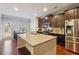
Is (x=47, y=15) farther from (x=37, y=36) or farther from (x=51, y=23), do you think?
(x=37, y=36)

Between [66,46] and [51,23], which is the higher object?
[51,23]

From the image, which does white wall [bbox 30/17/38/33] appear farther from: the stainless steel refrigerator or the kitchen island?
the stainless steel refrigerator

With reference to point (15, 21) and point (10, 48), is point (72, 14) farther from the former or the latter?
point (10, 48)

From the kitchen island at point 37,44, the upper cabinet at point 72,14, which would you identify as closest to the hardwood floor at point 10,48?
the kitchen island at point 37,44

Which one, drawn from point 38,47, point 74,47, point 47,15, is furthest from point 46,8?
point 74,47

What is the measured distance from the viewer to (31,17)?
248cm

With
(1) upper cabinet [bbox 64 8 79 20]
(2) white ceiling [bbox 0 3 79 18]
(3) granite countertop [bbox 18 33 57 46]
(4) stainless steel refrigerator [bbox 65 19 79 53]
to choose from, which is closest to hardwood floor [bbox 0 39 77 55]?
(3) granite countertop [bbox 18 33 57 46]

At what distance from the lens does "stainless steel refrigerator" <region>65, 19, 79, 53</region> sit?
112 inches

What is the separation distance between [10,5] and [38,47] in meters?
1.20

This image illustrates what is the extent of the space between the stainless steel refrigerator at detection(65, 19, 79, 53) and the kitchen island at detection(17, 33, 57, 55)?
650mm

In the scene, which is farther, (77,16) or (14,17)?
(77,16)

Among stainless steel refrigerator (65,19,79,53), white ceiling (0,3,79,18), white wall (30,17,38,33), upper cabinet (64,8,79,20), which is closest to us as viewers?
white ceiling (0,3,79,18)

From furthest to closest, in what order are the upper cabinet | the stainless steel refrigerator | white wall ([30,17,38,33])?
the upper cabinet → the stainless steel refrigerator → white wall ([30,17,38,33])

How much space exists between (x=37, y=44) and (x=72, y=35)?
1.20m
